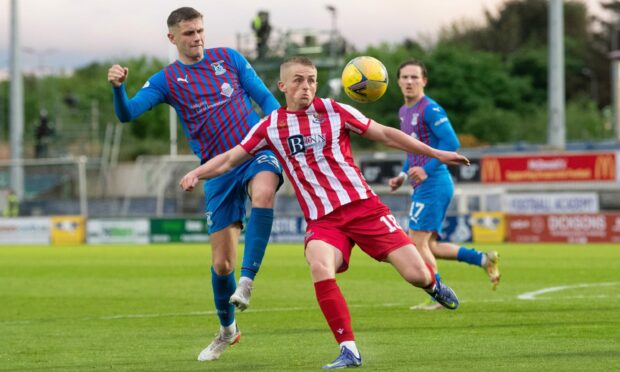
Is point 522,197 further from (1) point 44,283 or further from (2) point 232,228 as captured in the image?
(2) point 232,228

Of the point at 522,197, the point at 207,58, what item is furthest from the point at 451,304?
the point at 522,197

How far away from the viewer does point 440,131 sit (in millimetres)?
11992

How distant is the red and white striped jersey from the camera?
782 cm

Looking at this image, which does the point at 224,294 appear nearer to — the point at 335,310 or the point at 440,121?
the point at 335,310

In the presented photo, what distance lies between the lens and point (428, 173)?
12375 mm

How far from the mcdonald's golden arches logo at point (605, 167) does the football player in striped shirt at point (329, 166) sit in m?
30.1

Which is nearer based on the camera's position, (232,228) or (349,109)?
(349,109)

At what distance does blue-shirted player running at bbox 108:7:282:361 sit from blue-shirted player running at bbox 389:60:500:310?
3255mm

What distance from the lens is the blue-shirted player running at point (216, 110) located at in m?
8.69

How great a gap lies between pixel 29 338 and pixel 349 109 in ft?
13.9

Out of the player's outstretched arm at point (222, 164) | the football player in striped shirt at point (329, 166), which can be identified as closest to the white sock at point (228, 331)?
the football player in striped shirt at point (329, 166)

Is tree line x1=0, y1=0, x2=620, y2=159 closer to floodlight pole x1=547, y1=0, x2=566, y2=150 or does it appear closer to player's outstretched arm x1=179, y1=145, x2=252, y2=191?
floodlight pole x1=547, y1=0, x2=566, y2=150

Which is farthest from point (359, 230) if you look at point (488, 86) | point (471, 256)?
point (488, 86)

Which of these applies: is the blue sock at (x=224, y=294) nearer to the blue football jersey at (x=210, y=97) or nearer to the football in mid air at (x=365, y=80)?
the blue football jersey at (x=210, y=97)
